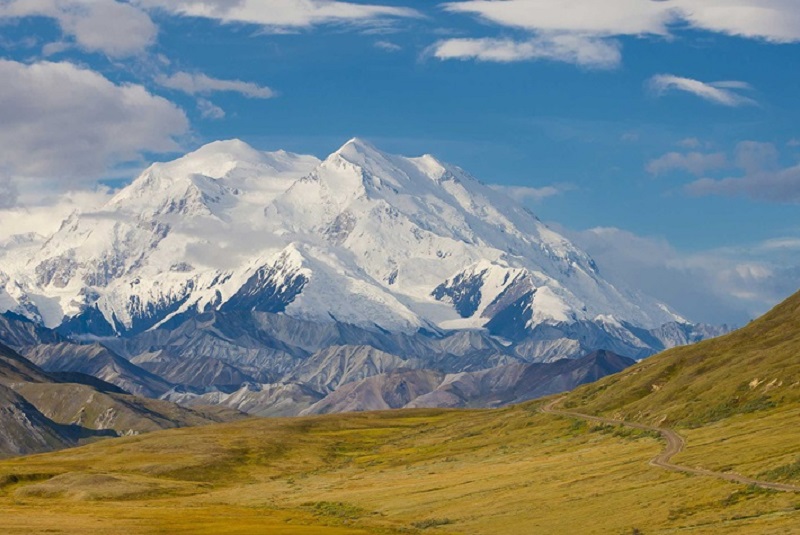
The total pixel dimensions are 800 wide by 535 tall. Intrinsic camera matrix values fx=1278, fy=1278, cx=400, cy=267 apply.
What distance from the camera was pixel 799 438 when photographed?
451 feet

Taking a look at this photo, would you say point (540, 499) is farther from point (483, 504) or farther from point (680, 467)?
point (680, 467)

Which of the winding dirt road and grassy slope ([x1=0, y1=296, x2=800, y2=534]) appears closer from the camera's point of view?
grassy slope ([x1=0, y1=296, x2=800, y2=534])

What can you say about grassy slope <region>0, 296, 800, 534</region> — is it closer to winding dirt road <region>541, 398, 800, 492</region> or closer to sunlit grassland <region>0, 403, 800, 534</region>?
sunlit grassland <region>0, 403, 800, 534</region>

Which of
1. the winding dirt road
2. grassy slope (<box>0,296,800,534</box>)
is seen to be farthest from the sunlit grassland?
the winding dirt road

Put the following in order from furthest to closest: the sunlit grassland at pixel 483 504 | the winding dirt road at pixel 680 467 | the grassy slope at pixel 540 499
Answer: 1. the winding dirt road at pixel 680 467
2. the grassy slope at pixel 540 499
3. the sunlit grassland at pixel 483 504

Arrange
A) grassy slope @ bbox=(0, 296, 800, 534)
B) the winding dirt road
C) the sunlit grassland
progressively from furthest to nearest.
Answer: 1. the winding dirt road
2. grassy slope @ bbox=(0, 296, 800, 534)
3. the sunlit grassland

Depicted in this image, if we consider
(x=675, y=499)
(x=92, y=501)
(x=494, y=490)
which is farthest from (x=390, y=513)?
(x=92, y=501)

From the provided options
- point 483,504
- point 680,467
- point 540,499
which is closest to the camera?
point 540,499

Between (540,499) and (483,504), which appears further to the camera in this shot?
(483,504)

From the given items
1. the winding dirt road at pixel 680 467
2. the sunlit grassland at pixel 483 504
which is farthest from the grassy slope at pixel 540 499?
the winding dirt road at pixel 680 467

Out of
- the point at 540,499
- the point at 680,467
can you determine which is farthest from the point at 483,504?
the point at 680,467

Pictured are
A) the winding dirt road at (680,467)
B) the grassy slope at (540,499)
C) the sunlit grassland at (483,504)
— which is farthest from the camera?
the winding dirt road at (680,467)

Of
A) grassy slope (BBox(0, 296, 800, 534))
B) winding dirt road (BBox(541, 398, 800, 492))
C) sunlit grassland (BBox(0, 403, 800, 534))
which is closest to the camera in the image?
sunlit grassland (BBox(0, 403, 800, 534))

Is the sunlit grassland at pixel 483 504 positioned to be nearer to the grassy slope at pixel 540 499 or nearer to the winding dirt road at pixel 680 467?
the grassy slope at pixel 540 499
